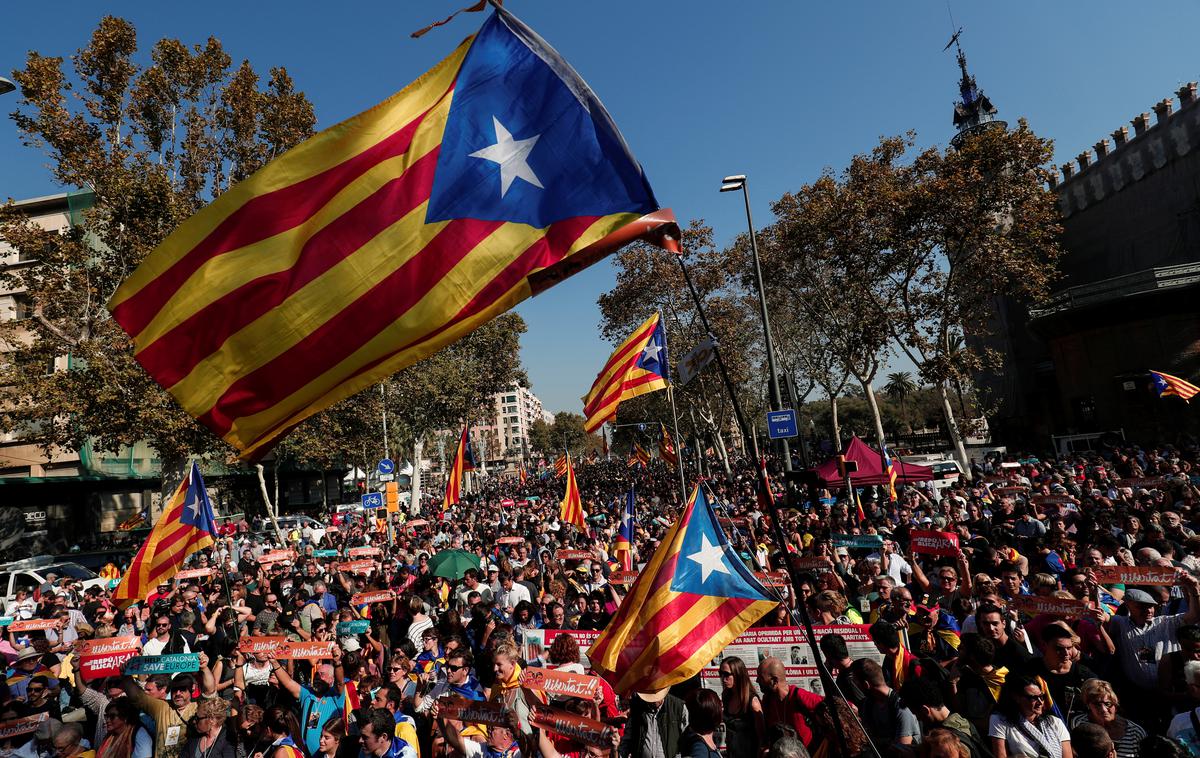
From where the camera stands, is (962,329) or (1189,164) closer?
(962,329)

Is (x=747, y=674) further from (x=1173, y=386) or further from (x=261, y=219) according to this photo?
(x=1173, y=386)

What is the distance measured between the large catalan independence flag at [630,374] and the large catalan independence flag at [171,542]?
608cm

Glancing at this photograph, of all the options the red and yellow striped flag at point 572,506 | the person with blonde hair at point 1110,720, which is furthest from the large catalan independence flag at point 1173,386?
the person with blonde hair at point 1110,720

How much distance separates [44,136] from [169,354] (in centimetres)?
2198

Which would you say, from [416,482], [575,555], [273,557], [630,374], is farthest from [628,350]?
[416,482]

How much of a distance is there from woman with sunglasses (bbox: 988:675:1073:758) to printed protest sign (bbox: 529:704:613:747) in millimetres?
2429

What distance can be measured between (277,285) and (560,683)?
3.27 m

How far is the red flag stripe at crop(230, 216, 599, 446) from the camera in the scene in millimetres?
3643

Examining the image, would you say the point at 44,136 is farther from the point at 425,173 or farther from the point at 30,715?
the point at 425,173

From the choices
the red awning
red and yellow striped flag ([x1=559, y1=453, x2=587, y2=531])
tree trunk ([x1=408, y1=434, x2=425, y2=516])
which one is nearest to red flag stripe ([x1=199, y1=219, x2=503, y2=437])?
red and yellow striped flag ([x1=559, y1=453, x2=587, y2=531])

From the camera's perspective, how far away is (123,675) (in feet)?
21.8

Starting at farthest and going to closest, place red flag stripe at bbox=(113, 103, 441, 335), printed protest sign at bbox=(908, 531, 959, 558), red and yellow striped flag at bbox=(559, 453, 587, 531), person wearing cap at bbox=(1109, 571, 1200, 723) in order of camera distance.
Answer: red and yellow striped flag at bbox=(559, 453, 587, 531) → printed protest sign at bbox=(908, 531, 959, 558) → person wearing cap at bbox=(1109, 571, 1200, 723) → red flag stripe at bbox=(113, 103, 441, 335)

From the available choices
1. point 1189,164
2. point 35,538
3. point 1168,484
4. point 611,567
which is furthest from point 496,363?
point 1189,164

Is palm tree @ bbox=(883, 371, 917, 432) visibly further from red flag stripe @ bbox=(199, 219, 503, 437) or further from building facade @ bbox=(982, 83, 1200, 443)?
red flag stripe @ bbox=(199, 219, 503, 437)
